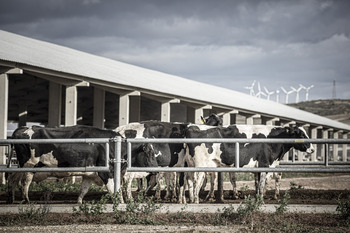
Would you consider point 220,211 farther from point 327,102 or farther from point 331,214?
point 327,102

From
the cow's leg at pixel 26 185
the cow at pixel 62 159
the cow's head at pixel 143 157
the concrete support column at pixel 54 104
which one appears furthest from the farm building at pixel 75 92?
the cow's head at pixel 143 157

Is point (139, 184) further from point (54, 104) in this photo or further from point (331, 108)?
point (331, 108)

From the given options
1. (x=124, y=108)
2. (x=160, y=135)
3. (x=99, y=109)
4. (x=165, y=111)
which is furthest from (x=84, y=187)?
(x=165, y=111)

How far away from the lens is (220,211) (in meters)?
8.82

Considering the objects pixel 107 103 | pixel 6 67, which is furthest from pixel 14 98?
pixel 6 67

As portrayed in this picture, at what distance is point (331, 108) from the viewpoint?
14050 cm

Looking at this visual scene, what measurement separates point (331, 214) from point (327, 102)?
150399mm

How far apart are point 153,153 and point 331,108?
447ft

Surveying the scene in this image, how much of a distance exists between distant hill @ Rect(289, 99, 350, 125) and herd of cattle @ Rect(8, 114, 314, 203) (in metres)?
111

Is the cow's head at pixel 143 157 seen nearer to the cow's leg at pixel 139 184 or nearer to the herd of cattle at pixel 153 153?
the herd of cattle at pixel 153 153

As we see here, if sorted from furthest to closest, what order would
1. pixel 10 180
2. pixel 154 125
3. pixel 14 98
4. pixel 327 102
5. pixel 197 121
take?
1. pixel 327 102
2. pixel 14 98
3. pixel 197 121
4. pixel 154 125
5. pixel 10 180

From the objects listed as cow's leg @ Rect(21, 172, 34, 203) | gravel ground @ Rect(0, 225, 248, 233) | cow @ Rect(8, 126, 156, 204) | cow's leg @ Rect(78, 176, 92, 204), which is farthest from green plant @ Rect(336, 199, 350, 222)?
cow's leg @ Rect(21, 172, 34, 203)

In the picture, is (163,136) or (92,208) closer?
(92,208)

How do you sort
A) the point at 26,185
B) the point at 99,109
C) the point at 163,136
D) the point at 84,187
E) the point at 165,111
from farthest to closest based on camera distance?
1. the point at 165,111
2. the point at 99,109
3. the point at 163,136
4. the point at 84,187
5. the point at 26,185
